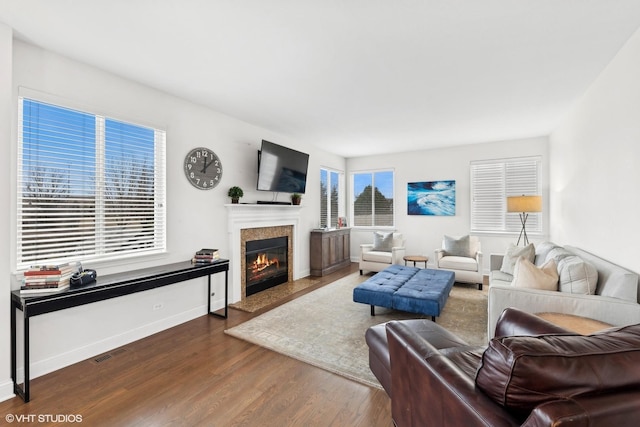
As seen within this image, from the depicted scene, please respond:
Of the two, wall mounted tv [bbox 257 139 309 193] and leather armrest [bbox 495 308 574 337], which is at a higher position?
wall mounted tv [bbox 257 139 309 193]

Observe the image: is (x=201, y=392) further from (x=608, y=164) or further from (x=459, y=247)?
(x=459, y=247)

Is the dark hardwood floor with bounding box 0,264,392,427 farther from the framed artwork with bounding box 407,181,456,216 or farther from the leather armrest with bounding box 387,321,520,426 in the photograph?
the framed artwork with bounding box 407,181,456,216

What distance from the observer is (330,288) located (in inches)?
189

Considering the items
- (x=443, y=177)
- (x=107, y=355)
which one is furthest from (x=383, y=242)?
(x=107, y=355)

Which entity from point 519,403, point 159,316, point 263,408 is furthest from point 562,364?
point 159,316

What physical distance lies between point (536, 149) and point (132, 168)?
6388 millimetres

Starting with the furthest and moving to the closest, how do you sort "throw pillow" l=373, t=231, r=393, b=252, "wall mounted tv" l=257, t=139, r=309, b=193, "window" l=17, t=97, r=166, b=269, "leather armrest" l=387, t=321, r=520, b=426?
"throw pillow" l=373, t=231, r=393, b=252
"wall mounted tv" l=257, t=139, r=309, b=193
"window" l=17, t=97, r=166, b=269
"leather armrest" l=387, t=321, r=520, b=426

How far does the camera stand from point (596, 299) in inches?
88.3

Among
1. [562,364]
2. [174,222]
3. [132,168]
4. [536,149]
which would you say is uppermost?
[536,149]

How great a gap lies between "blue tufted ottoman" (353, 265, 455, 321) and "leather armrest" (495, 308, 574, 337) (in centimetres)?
140

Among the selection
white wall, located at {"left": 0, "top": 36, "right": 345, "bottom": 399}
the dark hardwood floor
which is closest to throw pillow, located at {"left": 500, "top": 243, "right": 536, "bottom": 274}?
the dark hardwood floor

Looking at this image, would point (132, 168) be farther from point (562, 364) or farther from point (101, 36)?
A: point (562, 364)

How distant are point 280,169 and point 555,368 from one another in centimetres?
421

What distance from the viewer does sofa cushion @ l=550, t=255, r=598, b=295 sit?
242cm
